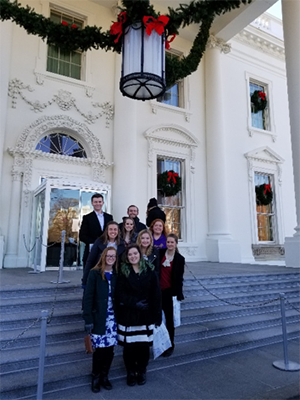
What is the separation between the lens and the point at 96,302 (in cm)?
321

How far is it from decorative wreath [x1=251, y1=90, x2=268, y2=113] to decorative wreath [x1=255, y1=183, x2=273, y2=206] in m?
3.65

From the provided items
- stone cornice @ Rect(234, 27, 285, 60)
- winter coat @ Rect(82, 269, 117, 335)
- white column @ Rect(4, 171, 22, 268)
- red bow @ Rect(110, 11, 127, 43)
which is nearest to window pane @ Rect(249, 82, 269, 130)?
stone cornice @ Rect(234, 27, 285, 60)

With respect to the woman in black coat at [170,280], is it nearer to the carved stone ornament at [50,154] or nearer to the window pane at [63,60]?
the carved stone ornament at [50,154]

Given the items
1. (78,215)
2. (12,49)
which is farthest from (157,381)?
(12,49)

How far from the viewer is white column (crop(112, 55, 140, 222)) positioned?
10.1 meters

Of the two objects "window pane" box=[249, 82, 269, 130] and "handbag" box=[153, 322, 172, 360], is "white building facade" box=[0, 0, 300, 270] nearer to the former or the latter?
"window pane" box=[249, 82, 269, 130]

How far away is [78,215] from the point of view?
30.1ft

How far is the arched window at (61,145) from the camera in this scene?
9609mm

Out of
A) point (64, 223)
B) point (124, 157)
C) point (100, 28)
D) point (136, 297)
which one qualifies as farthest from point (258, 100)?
point (136, 297)

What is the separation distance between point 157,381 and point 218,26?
13390 millimetres

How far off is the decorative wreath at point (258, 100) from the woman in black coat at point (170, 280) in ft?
40.0

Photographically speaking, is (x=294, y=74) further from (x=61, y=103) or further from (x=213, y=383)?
(x=213, y=383)

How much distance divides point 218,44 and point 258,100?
317cm

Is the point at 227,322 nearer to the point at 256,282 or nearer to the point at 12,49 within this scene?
the point at 256,282
